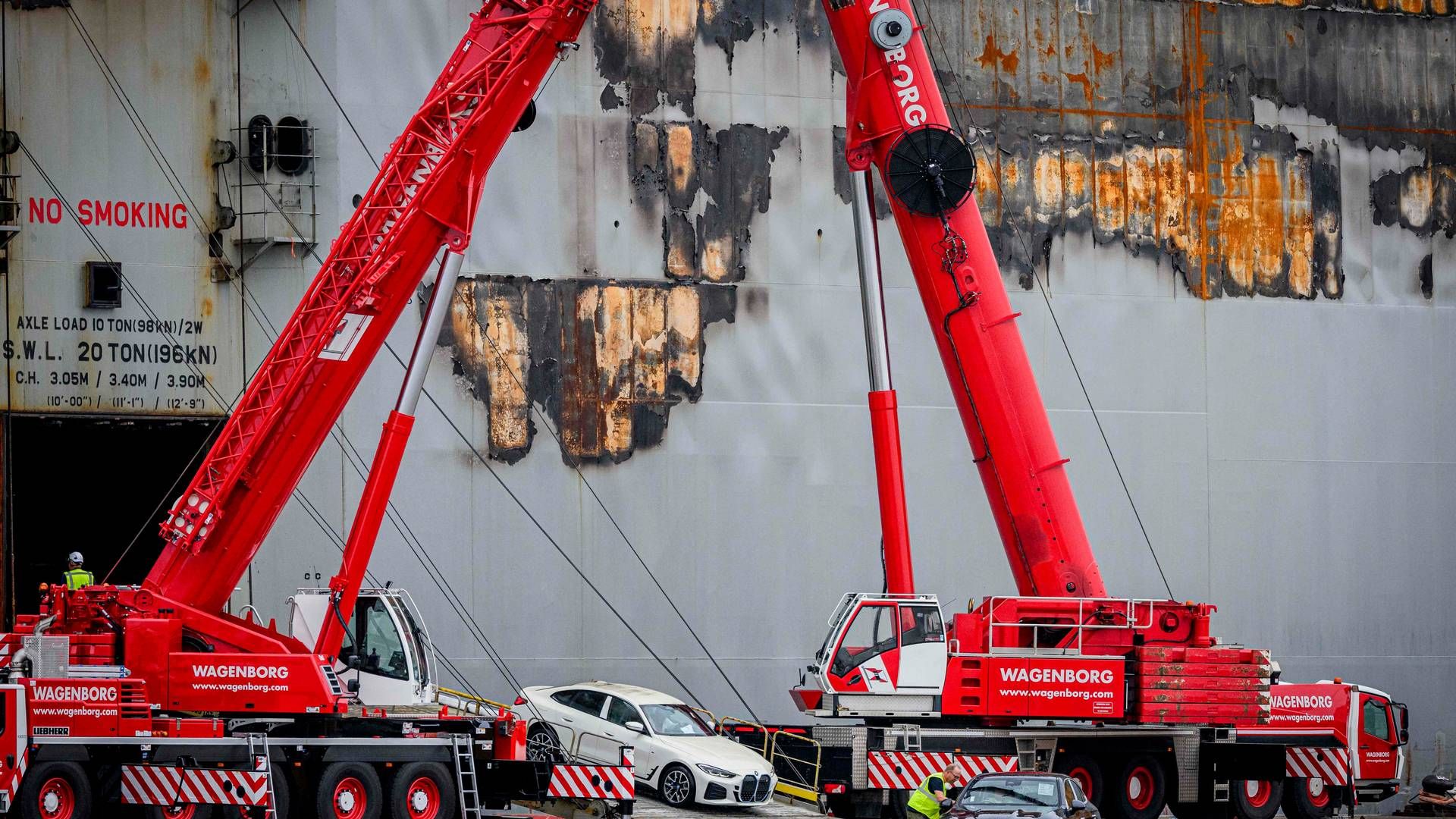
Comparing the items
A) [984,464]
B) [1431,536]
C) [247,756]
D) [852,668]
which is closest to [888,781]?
[852,668]

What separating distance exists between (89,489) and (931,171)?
57.1ft

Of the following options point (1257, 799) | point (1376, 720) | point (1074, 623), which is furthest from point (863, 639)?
point (1376, 720)

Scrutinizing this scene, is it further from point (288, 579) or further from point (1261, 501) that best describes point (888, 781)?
point (1261, 501)

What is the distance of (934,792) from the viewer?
63.2ft

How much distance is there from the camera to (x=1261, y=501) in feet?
105

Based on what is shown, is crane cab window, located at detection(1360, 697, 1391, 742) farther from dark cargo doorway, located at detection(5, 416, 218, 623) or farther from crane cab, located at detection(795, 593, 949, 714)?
dark cargo doorway, located at detection(5, 416, 218, 623)

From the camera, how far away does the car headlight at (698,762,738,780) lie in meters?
23.2

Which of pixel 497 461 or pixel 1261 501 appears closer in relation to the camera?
pixel 497 461

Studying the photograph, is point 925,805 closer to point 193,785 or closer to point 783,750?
point 193,785

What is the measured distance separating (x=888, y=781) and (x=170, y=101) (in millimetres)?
15298

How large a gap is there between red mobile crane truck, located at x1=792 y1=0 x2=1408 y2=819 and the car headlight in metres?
2.69

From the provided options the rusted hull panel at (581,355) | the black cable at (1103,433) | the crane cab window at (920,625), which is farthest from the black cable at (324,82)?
the crane cab window at (920,625)

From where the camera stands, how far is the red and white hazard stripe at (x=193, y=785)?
18078 millimetres

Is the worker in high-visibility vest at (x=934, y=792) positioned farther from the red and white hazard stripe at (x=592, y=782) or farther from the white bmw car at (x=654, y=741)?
the white bmw car at (x=654, y=741)
